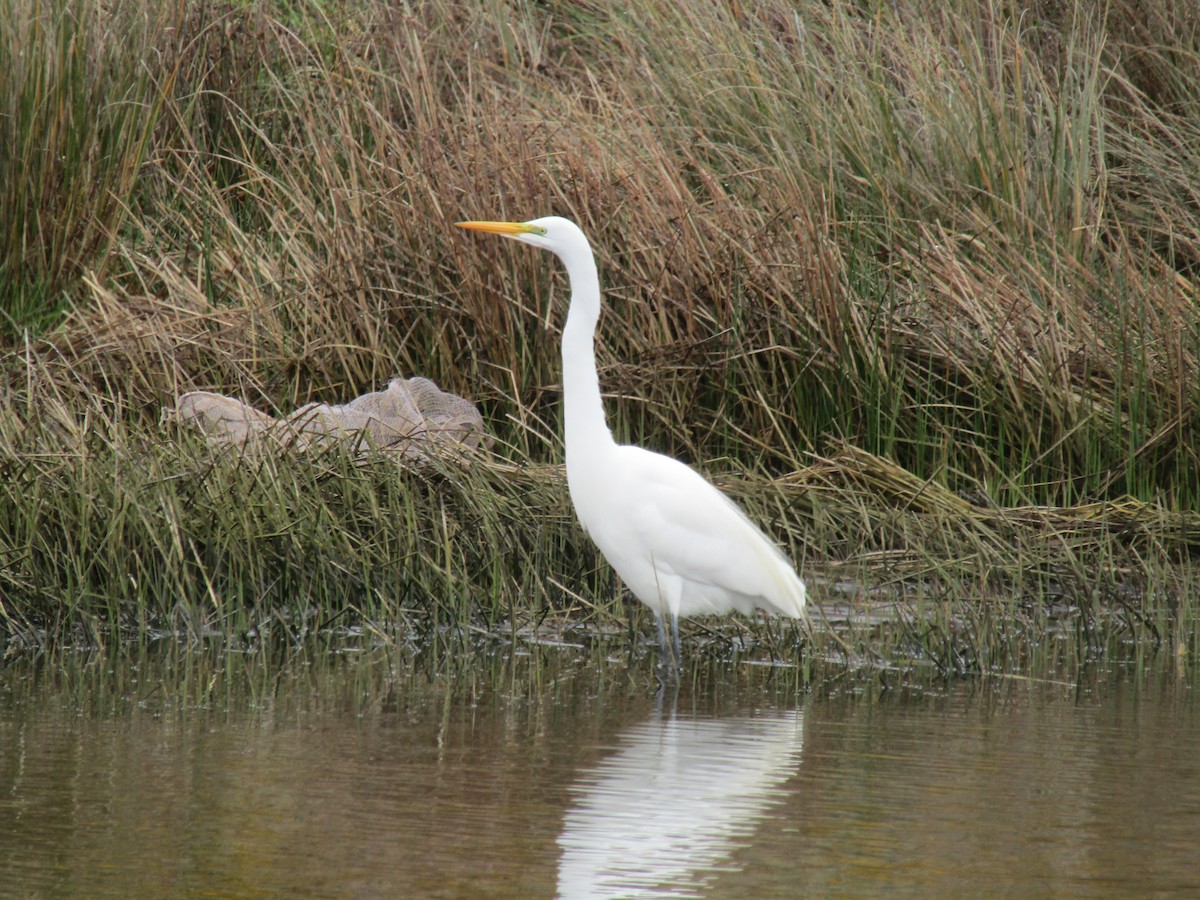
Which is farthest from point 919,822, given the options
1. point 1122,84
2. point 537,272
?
point 1122,84

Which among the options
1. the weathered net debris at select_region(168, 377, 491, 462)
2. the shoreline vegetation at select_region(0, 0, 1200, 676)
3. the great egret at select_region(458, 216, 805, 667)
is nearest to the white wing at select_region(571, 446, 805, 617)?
the great egret at select_region(458, 216, 805, 667)

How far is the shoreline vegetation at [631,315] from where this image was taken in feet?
17.4

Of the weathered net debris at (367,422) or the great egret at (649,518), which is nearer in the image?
the great egret at (649,518)

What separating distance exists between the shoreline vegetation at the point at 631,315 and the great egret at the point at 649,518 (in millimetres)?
238

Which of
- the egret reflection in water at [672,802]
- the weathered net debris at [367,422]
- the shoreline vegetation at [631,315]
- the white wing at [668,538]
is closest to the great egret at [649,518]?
the white wing at [668,538]

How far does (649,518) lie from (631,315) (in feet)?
6.30

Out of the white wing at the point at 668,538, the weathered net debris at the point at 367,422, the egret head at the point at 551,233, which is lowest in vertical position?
the white wing at the point at 668,538

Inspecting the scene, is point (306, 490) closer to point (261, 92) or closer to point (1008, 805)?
point (1008, 805)

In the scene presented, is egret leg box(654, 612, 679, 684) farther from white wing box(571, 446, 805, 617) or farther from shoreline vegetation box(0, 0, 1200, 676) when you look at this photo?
shoreline vegetation box(0, 0, 1200, 676)

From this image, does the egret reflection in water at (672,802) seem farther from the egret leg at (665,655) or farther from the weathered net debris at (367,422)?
the weathered net debris at (367,422)

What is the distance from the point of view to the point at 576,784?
362 centimetres

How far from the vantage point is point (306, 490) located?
5570 mm

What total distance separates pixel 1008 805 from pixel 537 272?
3.67 metres

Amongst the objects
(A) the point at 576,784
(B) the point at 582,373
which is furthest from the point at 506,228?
(A) the point at 576,784
